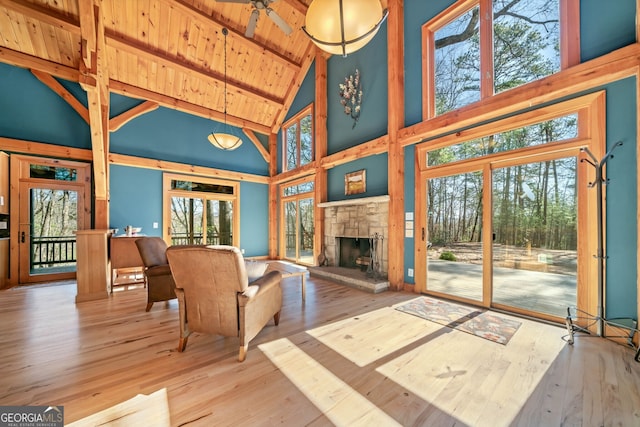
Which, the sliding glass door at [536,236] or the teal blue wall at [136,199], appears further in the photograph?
the teal blue wall at [136,199]

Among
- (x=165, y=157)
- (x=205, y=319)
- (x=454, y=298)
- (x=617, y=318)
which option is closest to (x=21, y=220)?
(x=165, y=157)

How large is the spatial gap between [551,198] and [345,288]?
3157 mm

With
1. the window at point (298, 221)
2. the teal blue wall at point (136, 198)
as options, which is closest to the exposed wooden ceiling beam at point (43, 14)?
the teal blue wall at point (136, 198)

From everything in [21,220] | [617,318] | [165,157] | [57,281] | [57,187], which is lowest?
[57,281]

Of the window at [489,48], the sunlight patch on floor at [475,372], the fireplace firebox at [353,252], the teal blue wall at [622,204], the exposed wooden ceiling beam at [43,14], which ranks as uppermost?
the exposed wooden ceiling beam at [43,14]

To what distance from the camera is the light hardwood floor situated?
1.53 m

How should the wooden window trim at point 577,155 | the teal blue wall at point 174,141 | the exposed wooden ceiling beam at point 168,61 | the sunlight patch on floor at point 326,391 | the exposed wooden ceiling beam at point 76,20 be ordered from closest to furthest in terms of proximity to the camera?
1. the sunlight patch on floor at point 326,391
2. the wooden window trim at point 577,155
3. the exposed wooden ceiling beam at point 76,20
4. the exposed wooden ceiling beam at point 168,61
5. the teal blue wall at point 174,141

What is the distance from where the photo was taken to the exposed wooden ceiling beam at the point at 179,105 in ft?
18.9

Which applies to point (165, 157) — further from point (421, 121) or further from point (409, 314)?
point (409, 314)

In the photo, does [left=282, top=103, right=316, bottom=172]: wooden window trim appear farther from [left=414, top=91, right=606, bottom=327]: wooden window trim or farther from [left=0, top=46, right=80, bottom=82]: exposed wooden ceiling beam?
[left=0, top=46, right=80, bottom=82]: exposed wooden ceiling beam

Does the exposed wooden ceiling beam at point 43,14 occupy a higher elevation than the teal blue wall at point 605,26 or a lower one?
higher

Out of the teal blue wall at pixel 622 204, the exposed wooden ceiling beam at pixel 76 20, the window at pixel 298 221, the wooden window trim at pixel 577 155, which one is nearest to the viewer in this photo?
the teal blue wall at pixel 622 204

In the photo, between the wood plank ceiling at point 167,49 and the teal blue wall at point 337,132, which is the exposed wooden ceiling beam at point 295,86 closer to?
the wood plank ceiling at point 167,49

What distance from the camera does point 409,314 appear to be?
3168 mm
